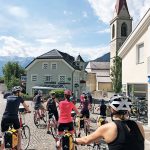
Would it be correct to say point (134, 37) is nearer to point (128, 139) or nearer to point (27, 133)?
point (27, 133)

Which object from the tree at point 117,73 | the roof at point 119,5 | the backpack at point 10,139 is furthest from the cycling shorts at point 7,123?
the roof at point 119,5

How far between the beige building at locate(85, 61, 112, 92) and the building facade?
39468 mm

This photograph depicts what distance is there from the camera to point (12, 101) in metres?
9.49

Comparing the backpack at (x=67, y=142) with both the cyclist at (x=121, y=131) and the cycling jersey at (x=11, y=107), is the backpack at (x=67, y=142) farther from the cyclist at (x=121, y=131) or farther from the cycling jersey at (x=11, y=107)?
the cyclist at (x=121, y=131)

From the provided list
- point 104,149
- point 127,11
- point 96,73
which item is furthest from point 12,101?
point 96,73

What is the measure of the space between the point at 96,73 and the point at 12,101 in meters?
104

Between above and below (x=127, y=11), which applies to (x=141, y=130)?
below

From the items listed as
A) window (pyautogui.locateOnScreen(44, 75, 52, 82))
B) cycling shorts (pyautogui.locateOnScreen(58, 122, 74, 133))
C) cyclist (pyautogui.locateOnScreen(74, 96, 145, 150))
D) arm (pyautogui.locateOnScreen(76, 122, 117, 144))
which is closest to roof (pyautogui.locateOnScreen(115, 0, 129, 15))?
window (pyautogui.locateOnScreen(44, 75, 52, 82))

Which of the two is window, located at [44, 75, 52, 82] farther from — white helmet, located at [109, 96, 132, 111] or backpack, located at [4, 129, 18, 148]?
white helmet, located at [109, 96, 132, 111]

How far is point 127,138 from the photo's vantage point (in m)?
4.05

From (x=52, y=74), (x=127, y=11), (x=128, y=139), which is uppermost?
(x=127, y=11)

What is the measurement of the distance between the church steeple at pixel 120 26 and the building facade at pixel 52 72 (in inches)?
1251

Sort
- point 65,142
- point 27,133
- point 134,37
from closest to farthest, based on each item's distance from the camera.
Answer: point 65,142 < point 27,133 < point 134,37

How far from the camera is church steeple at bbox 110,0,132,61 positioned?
8950 cm
